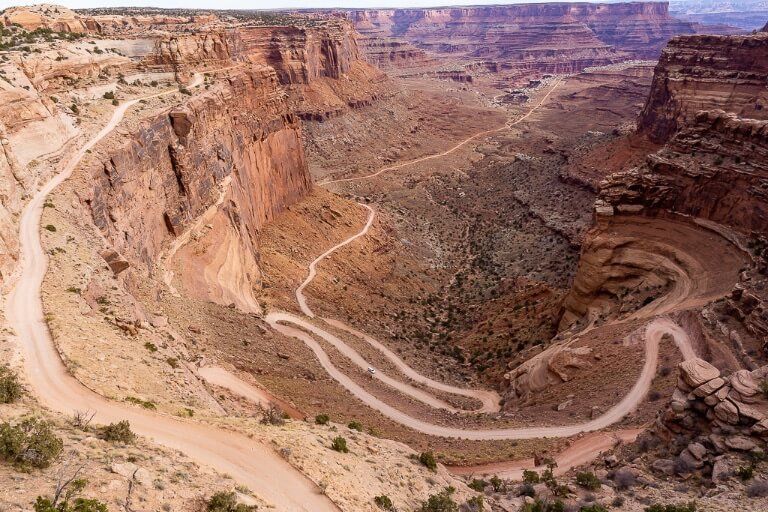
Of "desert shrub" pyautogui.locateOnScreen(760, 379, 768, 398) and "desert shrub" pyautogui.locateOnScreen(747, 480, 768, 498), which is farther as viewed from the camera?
"desert shrub" pyautogui.locateOnScreen(760, 379, 768, 398)

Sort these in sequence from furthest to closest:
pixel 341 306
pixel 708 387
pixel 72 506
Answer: pixel 341 306, pixel 708 387, pixel 72 506

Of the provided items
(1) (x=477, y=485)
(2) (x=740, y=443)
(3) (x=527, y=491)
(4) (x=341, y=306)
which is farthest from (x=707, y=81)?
(1) (x=477, y=485)

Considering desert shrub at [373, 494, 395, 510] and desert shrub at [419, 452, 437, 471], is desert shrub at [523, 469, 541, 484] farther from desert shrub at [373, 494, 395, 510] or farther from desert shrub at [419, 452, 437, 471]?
desert shrub at [373, 494, 395, 510]

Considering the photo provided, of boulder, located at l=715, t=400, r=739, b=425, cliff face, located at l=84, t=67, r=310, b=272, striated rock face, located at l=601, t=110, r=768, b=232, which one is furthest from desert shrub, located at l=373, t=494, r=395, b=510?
striated rock face, located at l=601, t=110, r=768, b=232

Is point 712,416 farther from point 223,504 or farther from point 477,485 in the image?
point 223,504

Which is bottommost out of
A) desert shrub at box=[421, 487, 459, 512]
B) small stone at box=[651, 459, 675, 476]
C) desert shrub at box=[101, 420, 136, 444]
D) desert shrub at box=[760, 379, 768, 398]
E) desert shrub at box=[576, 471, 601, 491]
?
desert shrub at box=[576, 471, 601, 491]

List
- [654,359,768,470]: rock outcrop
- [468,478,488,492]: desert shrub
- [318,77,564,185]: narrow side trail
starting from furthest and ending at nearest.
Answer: [318,77,564,185]: narrow side trail, [468,478,488,492]: desert shrub, [654,359,768,470]: rock outcrop
